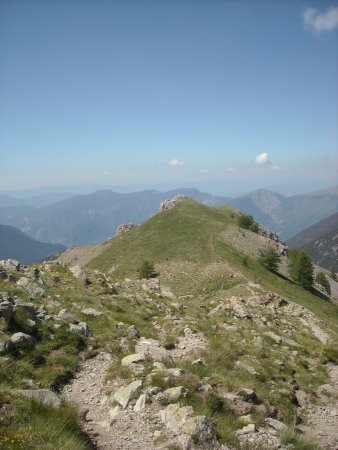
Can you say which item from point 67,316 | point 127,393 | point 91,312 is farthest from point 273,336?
point 127,393

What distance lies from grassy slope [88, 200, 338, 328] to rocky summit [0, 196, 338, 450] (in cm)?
2532

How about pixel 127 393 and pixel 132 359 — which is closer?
pixel 127 393

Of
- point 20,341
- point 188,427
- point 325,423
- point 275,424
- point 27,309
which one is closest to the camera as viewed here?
point 188,427

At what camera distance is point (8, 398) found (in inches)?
334

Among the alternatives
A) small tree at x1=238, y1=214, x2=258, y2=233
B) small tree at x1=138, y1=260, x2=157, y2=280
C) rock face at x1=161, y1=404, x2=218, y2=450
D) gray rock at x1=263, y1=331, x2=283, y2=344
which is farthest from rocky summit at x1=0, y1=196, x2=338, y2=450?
small tree at x1=238, y1=214, x2=258, y2=233

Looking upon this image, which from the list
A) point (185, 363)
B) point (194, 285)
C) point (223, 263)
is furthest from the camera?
point (223, 263)

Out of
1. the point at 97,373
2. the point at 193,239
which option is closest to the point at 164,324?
the point at 97,373

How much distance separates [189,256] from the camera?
64.1 metres

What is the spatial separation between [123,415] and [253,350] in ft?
30.9

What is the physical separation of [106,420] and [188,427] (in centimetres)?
238

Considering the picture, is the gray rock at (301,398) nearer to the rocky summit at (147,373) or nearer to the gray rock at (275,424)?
the rocky summit at (147,373)

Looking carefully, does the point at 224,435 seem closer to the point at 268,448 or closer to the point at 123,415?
the point at 268,448

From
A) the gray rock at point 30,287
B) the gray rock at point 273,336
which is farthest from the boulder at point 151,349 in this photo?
the gray rock at point 273,336

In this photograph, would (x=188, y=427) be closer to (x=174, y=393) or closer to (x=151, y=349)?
(x=174, y=393)
